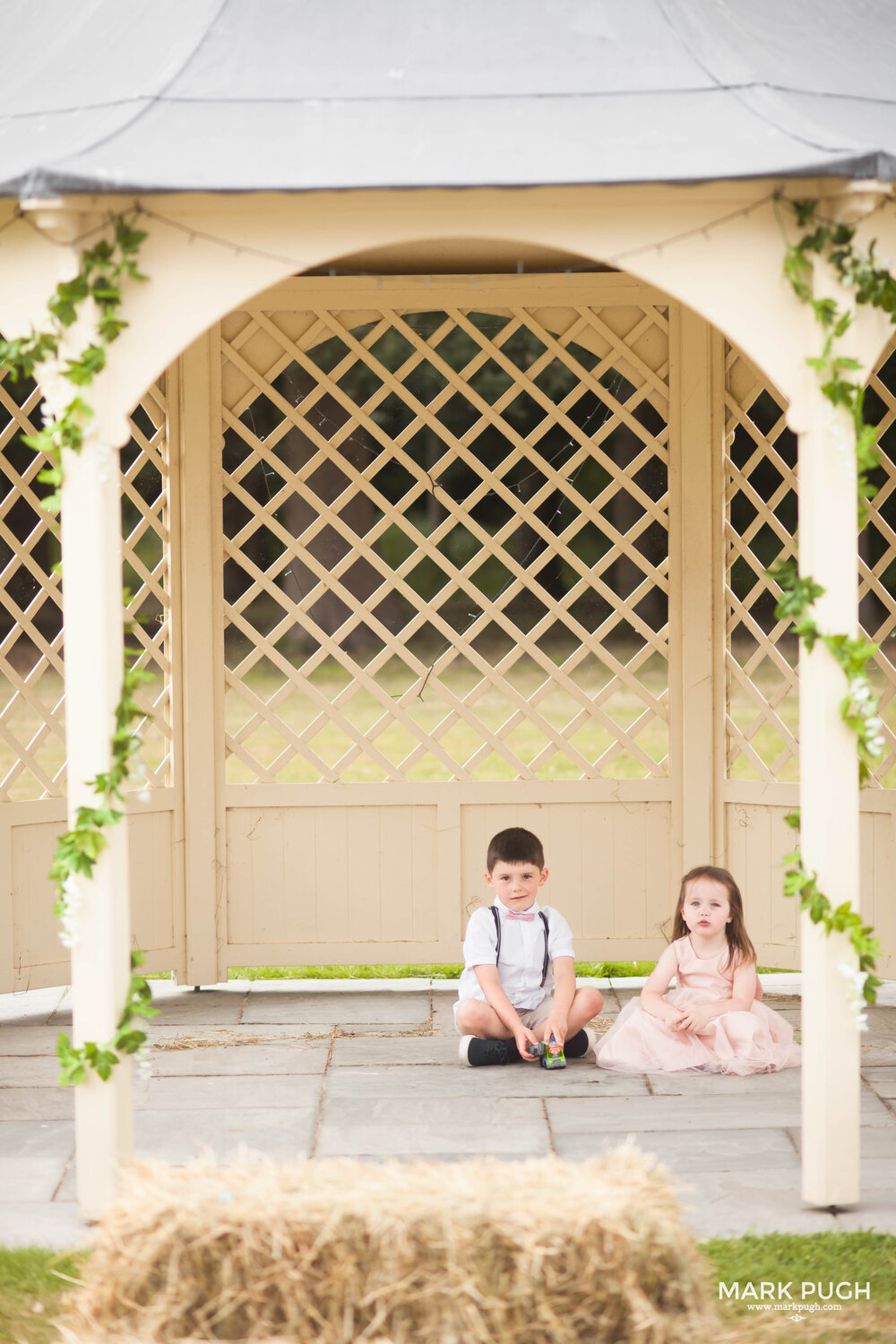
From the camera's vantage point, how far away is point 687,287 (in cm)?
256

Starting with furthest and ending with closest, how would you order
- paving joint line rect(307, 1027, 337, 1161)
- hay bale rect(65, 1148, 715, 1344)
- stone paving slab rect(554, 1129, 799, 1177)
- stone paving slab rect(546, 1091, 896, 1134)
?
stone paving slab rect(546, 1091, 896, 1134) < paving joint line rect(307, 1027, 337, 1161) < stone paving slab rect(554, 1129, 799, 1177) < hay bale rect(65, 1148, 715, 1344)

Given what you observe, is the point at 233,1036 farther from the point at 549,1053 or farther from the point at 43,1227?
the point at 43,1227

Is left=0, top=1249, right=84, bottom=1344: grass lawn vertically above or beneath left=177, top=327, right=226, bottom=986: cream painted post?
beneath

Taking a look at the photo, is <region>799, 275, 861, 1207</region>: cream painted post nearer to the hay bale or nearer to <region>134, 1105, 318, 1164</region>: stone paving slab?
the hay bale

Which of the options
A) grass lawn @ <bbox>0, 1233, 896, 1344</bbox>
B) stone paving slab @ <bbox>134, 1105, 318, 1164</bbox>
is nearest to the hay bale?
grass lawn @ <bbox>0, 1233, 896, 1344</bbox>

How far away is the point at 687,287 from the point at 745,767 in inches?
336

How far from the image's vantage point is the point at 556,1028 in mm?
3393

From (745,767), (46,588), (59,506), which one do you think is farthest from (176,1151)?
(745,767)

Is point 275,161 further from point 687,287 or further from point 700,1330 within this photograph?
point 700,1330

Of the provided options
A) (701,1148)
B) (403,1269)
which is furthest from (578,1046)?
(403,1269)

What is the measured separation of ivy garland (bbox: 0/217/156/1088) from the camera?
98.3 inches

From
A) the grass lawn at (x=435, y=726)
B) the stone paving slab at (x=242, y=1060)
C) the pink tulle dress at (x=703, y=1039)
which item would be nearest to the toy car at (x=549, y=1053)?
the pink tulle dress at (x=703, y=1039)

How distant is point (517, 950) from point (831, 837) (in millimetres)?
1127

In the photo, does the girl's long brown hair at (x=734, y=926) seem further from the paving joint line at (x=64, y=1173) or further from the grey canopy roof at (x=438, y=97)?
the grey canopy roof at (x=438, y=97)
